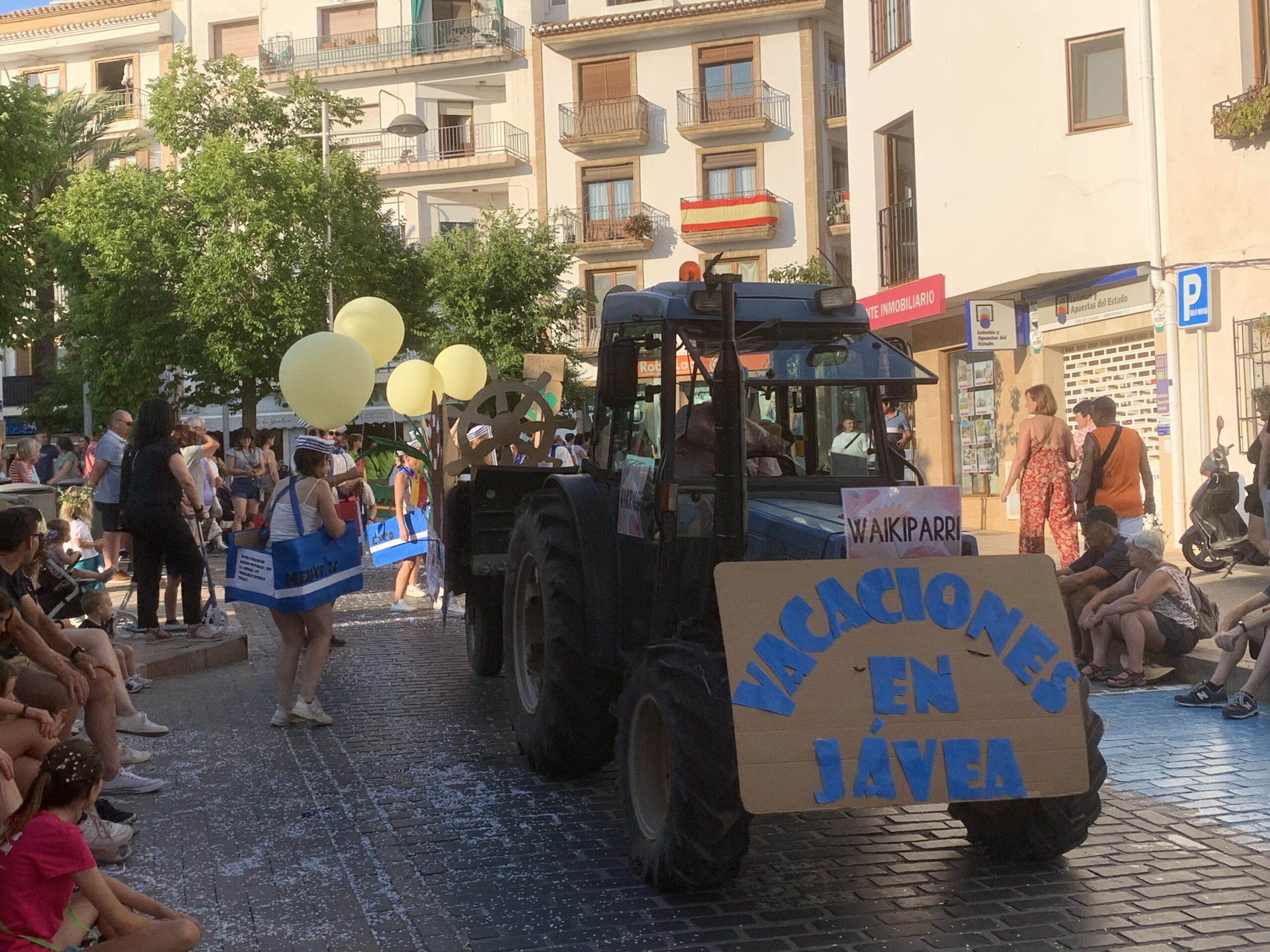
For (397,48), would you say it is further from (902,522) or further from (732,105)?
(902,522)

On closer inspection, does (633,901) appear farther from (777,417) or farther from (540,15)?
(540,15)

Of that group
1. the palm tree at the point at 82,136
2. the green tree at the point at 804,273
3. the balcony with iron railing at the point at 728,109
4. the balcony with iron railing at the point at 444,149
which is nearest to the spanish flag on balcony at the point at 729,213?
the green tree at the point at 804,273

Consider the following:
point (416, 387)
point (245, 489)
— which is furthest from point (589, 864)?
point (245, 489)

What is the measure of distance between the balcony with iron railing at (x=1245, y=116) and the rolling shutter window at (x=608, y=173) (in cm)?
2923

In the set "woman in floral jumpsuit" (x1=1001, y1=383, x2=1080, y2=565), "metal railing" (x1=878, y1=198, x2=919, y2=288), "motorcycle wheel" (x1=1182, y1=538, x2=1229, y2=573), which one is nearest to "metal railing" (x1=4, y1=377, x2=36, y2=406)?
"metal railing" (x1=878, y1=198, x2=919, y2=288)

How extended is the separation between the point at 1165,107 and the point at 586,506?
42.2 feet

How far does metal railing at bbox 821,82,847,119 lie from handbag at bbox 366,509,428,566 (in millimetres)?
32500

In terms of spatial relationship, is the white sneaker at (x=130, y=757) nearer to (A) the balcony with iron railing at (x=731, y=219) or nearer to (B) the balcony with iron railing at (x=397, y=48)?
(A) the balcony with iron railing at (x=731, y=219)

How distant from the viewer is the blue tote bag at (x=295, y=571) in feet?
27.0

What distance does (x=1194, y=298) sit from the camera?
16.6 meters

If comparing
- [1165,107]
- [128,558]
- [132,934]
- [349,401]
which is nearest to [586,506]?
[132,934]

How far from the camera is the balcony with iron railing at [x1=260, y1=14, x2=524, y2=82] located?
4600cm

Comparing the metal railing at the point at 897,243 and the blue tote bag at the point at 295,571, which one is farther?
the metal railing at the point at 897,243

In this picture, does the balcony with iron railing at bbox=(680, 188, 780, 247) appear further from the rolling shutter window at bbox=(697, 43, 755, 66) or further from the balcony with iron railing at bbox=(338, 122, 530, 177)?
the balcony with iron railing at bbox=(338, 122, 530, 177)
